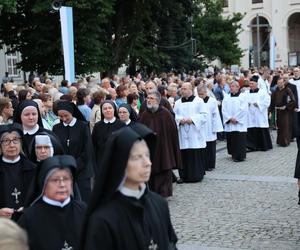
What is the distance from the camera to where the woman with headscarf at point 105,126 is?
873 centimetres

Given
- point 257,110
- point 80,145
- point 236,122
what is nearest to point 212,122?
point 236,122

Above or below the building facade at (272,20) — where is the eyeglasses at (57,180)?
below

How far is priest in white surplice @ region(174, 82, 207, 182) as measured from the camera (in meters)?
11.4

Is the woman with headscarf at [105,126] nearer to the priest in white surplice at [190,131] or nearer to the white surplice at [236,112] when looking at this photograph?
the priest in white surplice at [190,131]

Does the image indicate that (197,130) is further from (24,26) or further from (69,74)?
(24,26)

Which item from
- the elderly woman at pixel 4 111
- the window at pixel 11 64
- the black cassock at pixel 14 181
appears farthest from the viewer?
the window at pixel 11 64

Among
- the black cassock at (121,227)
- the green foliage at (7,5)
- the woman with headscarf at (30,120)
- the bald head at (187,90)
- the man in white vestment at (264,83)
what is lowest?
the black cassock at (121,227)

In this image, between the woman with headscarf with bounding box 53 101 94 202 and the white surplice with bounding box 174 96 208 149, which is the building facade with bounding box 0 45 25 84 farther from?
the woman with headscarf with bounding box 53 101 94 202

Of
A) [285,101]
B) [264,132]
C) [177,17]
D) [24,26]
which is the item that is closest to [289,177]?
[264,132]

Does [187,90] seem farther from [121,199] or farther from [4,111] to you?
[121,199]

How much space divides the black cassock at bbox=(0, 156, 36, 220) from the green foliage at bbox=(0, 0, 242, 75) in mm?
15253

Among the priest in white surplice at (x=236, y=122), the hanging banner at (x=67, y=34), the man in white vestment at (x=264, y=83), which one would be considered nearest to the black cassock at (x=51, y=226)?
the priest in white surplice at (x=236, y=122)

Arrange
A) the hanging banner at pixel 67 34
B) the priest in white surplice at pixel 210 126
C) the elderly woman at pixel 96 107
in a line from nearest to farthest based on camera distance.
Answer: the elderly woman at pixel 96 107
the priest in white surplice at pixel 210 126
the hanging banner at pixel 67 34

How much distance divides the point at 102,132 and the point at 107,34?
18.9 m
